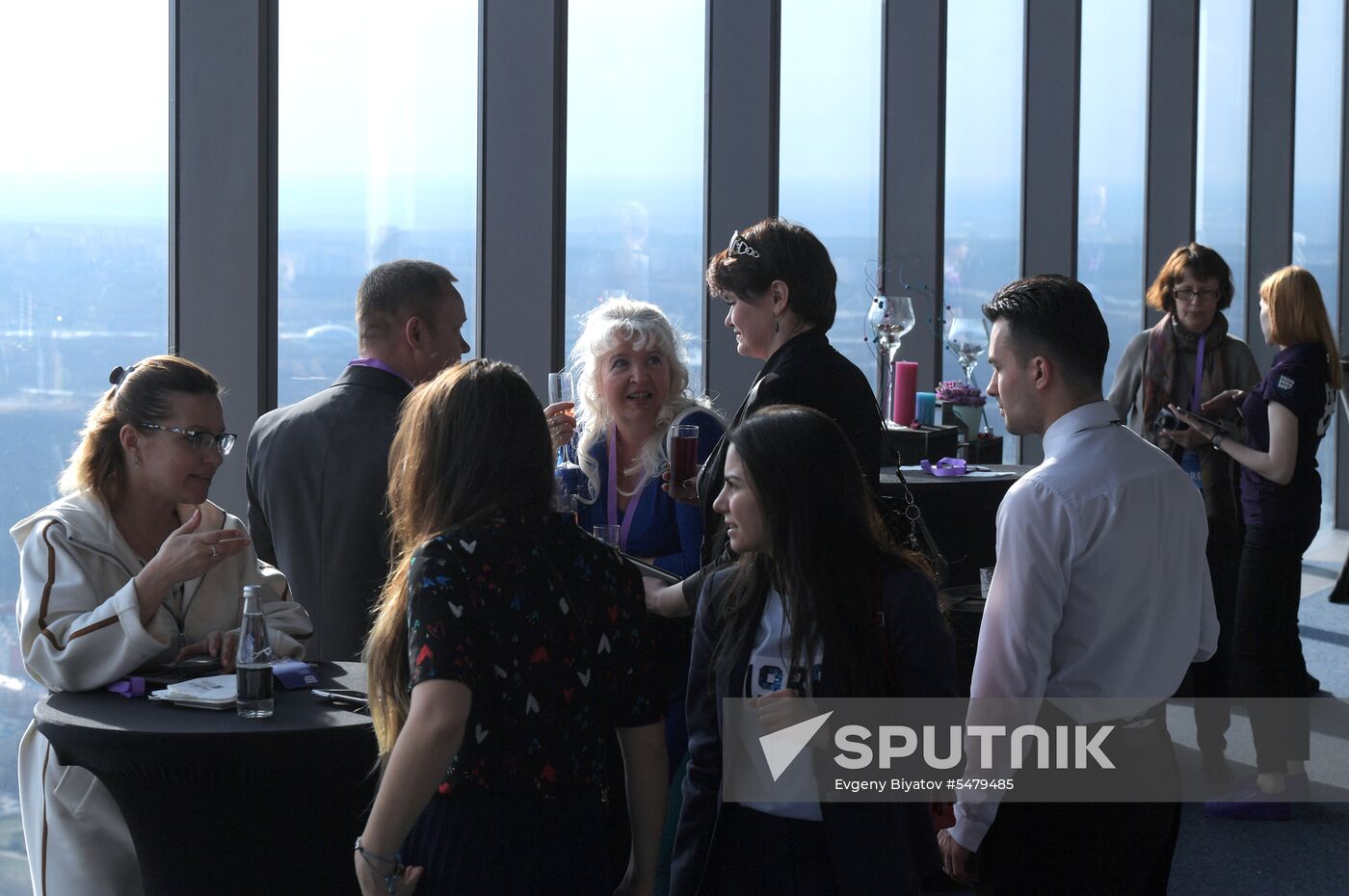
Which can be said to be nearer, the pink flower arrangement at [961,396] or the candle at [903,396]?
the candle at [903,396]

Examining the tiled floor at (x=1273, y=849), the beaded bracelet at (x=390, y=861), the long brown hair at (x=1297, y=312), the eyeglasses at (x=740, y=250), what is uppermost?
the eyeglasses at (x=740, y=250)

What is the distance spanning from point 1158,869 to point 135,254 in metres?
2.72

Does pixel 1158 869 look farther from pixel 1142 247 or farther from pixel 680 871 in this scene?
pixel 1142 247

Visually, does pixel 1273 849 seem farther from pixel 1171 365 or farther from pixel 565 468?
pixel 565 468

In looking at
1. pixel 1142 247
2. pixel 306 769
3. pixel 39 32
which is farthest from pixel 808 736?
pixel 1142 247

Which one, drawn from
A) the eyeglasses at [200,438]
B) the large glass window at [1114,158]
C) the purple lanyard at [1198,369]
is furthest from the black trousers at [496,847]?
the large glass window at [1114,158]

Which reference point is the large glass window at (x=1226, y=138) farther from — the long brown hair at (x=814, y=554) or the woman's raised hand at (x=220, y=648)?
the woman's raised hand at (x=220, y=648)

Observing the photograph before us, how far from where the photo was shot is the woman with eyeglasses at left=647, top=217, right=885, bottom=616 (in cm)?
279

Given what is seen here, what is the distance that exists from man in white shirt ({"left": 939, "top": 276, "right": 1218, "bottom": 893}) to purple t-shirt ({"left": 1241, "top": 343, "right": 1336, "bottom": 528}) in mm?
2349

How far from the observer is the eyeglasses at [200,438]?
8.43 ft

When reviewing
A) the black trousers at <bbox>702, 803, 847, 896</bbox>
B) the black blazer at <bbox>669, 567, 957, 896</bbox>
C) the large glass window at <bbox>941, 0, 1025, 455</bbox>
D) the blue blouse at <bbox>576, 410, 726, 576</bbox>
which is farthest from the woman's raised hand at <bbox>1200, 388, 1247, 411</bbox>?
the black trousers at <bbox>702, 803, 847, 896</bbox>

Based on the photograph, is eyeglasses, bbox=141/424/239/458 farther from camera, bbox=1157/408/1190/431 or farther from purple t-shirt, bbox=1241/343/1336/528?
camera, bbox=1157/408/1190/431

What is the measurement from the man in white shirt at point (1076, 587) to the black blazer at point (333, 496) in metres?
1.41

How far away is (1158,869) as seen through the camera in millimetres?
2182
